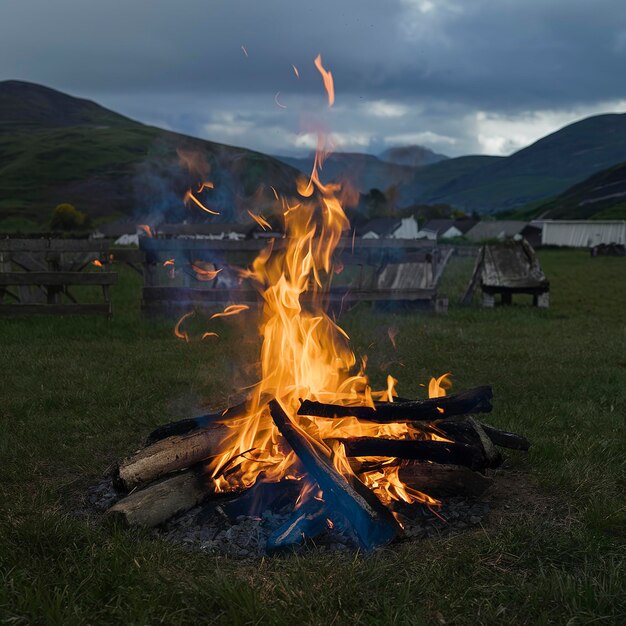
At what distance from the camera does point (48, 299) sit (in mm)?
13992

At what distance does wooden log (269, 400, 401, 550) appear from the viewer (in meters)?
3.90

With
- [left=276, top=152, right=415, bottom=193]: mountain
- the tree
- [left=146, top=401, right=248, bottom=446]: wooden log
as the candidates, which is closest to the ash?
[left=146, top=401, right=248, bottom=446]: wooden log

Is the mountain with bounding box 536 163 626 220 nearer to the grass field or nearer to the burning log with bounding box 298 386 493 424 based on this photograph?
the grass field

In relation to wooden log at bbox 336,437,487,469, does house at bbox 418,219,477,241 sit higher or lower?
higher

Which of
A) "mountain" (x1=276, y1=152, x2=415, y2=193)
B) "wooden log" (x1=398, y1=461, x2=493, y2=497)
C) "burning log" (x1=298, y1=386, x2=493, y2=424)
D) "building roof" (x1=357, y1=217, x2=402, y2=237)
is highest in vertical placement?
"building roof" (x1=357, y1=217, x2=402, y2=237)

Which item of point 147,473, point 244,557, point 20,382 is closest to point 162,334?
point 20,382

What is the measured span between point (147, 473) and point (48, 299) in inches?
422

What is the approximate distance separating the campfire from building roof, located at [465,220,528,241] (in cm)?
8802

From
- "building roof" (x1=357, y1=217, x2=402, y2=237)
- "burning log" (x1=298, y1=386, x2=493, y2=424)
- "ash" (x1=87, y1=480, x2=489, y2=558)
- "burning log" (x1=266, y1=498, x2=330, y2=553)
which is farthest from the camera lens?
"building roof" (x1=357, y1=217, x2=402, y2=237)

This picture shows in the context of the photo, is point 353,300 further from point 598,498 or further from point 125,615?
point 125,615

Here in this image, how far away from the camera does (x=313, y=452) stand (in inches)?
169

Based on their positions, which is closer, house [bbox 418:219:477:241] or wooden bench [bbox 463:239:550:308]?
wooden bench [bbox 463:239:550:308]

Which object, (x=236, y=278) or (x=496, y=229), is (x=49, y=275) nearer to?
(x=236, y=278)

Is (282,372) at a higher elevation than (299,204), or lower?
lower
